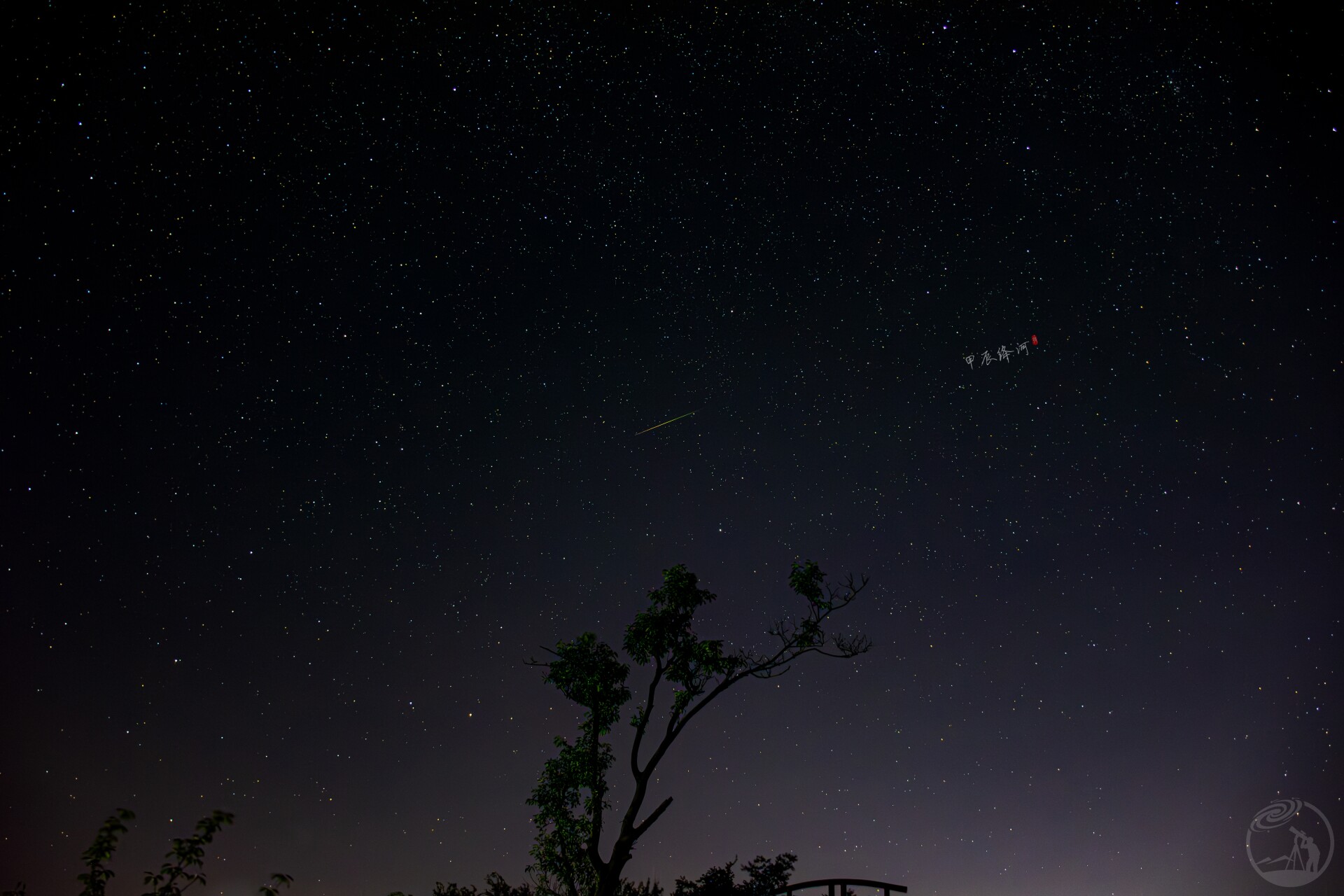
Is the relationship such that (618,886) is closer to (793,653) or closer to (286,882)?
(793,653)

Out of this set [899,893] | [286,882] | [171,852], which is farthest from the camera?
[899,893]

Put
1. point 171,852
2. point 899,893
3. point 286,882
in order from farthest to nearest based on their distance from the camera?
point 899,893, point 171,852, point 286,882

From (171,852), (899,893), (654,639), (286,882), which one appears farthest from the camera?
(654,639)

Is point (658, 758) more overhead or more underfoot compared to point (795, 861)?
more overhead

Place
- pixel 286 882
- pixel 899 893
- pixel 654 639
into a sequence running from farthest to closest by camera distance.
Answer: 1. pixel 654 639
2. pixel 899 893
3. pixel 286 882

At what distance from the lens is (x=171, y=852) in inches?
195

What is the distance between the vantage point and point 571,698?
43.0 ft

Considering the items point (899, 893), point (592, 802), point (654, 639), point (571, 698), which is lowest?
point (899, 893)

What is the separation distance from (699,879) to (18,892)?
9671mm

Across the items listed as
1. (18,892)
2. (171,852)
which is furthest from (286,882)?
(18,892)

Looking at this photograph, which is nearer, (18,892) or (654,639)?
(18,892)

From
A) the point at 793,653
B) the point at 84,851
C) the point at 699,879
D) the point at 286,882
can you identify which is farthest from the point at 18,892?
A: the point at 793,653

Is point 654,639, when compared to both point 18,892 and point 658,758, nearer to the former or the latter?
point 658,758

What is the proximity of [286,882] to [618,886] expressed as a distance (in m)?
8.60
